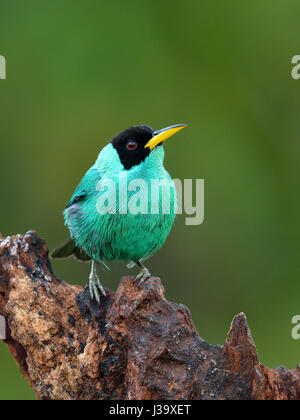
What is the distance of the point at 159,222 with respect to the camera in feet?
18.2

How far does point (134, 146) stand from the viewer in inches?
221

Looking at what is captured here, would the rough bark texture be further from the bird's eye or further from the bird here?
the bird's eye

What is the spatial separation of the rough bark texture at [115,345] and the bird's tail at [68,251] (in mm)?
1063

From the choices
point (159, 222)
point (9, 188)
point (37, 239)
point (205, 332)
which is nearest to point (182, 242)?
point (205, 332)

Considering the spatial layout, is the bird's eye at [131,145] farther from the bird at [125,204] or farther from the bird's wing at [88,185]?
the bird's wing at [88,185]

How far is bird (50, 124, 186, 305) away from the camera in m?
5.45

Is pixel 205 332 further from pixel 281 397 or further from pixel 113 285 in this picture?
pixel 281 397

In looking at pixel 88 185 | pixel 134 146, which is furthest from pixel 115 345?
pixel 134 146

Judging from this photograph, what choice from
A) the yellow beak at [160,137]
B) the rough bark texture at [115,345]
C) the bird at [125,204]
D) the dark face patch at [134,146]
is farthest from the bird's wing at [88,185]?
the rough bark texture at [115,345]

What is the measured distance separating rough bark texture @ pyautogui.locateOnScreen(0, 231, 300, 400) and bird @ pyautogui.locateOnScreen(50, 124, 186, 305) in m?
0.60

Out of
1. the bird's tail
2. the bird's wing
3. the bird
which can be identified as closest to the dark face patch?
the bird

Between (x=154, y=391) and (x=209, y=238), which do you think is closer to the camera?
(x=154, y=391)

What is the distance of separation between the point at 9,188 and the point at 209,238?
2.25 m

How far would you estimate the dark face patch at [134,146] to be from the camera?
5.60 meters
